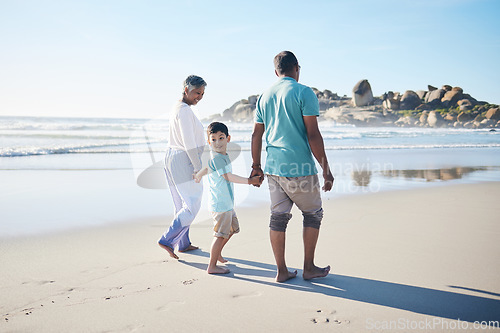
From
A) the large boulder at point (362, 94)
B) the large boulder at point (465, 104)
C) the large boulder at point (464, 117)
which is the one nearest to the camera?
the large boulder at point (464, 117)

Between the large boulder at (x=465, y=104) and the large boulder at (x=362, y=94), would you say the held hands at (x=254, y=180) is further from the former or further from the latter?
the large boulder at (x=362, y=94)

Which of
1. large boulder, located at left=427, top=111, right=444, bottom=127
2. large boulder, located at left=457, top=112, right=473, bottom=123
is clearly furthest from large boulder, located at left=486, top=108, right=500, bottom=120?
large boulder, located at left=427, top=111, right=444, bottom=127

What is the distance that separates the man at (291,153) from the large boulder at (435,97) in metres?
73.0

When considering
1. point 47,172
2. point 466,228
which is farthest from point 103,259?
point 47,172

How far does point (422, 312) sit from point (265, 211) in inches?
134

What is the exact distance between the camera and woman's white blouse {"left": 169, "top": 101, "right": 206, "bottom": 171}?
384cm

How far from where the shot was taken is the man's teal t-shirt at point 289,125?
3162 millimetres

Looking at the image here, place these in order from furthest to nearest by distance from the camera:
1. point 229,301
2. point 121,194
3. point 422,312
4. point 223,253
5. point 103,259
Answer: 1. point 121,194
2. point 223,253
3. point 103,259
4. point 229,301
5. point 422,312

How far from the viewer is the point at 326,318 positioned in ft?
8.64

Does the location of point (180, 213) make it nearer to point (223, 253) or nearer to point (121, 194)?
point (223, 253)

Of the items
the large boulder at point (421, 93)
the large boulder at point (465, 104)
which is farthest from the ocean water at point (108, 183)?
the large boulder at point (421, 93)

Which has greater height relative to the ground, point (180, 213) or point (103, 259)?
point (180, 213)

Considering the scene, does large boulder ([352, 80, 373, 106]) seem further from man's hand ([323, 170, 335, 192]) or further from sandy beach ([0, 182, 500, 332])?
man's hand ([323, 170, 335, 192])

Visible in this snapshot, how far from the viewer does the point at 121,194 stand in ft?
22.9
